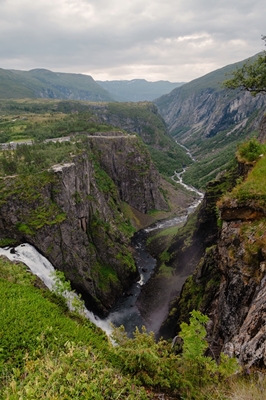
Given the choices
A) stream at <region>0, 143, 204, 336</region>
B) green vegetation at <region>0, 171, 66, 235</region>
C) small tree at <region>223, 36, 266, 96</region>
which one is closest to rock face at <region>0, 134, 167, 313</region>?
green vegetation at <region>0, 171, 66, 235</region>

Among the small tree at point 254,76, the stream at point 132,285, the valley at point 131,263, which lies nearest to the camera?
the valley at point 131,263

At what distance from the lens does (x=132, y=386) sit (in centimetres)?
1045

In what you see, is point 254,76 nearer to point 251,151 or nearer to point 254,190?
point 251,151

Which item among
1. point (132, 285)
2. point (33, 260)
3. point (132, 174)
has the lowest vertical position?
point (132, 285)

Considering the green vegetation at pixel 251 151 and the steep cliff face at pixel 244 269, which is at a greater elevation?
the green vegetation at pixel 251 151

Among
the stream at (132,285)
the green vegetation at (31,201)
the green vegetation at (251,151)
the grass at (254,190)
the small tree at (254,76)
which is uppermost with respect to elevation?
the small tree at (254,76)

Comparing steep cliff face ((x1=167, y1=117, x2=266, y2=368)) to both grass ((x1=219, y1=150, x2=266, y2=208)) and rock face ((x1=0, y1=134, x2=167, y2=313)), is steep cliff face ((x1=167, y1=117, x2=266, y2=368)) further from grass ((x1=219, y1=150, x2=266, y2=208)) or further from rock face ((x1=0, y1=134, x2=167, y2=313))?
rock face ((x1=0, y1=134, x2=167, y2=313))

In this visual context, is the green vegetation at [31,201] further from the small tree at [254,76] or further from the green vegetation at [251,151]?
the small tree at [254,76]

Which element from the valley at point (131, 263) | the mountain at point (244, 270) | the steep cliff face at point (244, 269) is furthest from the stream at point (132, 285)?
the steep cliff face at point (244, 269)

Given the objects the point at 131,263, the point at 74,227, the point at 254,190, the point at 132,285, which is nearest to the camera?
the point at 254,190

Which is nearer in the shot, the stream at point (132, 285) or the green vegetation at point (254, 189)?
the green vegetation at point (254, 189)

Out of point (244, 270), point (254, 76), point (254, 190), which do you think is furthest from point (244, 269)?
point (254, 76)

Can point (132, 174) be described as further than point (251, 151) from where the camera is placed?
Yes

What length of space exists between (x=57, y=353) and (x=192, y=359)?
231 inches
